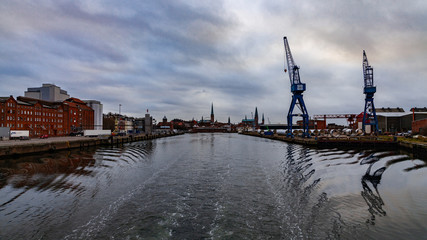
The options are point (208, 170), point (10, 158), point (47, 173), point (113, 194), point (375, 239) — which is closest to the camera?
point (375, 239)

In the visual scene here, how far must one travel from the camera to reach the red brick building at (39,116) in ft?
213

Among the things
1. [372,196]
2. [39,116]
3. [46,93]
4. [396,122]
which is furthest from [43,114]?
[396,122]

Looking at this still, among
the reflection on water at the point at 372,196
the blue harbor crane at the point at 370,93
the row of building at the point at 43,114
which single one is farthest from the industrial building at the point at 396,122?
the row of building at the point at 43,114

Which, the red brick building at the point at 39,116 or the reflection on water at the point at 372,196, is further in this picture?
the red brick building at the point at 39,116

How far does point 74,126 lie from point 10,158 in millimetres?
72046

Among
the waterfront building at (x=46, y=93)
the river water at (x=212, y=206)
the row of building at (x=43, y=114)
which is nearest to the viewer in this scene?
the river water at (x=212, y=206)

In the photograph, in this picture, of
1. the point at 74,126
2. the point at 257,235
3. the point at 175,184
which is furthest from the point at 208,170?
the point at 74,126

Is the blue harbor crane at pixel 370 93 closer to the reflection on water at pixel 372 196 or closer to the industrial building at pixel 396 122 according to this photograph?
the industrial building at pixel 396 122

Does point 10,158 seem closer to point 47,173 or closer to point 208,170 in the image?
point 47,173

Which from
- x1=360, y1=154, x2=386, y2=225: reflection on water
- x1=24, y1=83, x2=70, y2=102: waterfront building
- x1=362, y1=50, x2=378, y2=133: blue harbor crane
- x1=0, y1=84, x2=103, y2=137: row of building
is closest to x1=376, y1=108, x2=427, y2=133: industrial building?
x1=362, y1=50, x2=378, y2=133: blue harbor crane

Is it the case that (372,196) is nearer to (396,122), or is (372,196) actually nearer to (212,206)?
(212,206)

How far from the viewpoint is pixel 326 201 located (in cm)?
1318

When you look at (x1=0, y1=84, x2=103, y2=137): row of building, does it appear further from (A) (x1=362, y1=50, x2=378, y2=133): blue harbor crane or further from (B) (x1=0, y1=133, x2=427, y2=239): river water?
(A) (x1=362, y1=50, x2=378, y2=133): blue harbor crane

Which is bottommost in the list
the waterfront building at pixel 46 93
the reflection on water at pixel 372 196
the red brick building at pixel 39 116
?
the reflection on water at pixel 372 196
